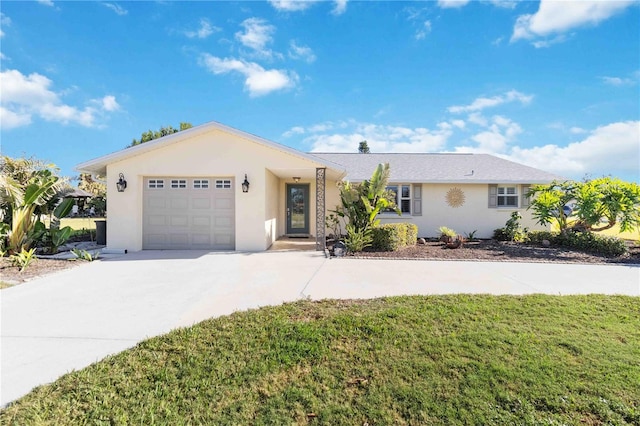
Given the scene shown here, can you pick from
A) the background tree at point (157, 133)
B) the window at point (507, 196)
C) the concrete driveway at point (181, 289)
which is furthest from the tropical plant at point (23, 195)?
the background tree at point (157, 133)

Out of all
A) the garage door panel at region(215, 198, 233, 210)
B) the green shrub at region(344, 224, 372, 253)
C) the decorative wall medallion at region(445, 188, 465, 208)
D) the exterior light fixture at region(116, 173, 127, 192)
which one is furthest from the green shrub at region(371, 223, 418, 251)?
the exterior light fixture at region(116, 173, 127, 192)

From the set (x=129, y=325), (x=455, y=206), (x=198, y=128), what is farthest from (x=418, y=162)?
(x=129, y=325)

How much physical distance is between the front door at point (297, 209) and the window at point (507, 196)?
9621 mm

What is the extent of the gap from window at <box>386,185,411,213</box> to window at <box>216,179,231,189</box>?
8164 millimetres

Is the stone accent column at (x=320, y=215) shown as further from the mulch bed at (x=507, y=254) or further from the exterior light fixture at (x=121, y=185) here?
the exterior light fixture at (x=121, y=185)

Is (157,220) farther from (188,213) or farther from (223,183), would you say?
(223,183)

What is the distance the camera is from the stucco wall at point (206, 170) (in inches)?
417

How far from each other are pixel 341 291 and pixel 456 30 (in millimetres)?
10061

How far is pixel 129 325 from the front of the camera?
4.24 meters

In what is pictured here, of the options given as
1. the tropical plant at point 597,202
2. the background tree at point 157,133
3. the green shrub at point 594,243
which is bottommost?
the green shrub at point 594,243

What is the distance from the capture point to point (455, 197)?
48.7 feet

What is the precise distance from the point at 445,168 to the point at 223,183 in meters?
11.5

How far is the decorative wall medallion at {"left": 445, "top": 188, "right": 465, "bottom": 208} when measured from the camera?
14828mm

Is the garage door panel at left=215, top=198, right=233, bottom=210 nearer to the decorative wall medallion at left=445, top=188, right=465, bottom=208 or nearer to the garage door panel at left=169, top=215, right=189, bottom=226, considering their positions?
the garage door panel at left=169, top=215, right=189, bottom=226
